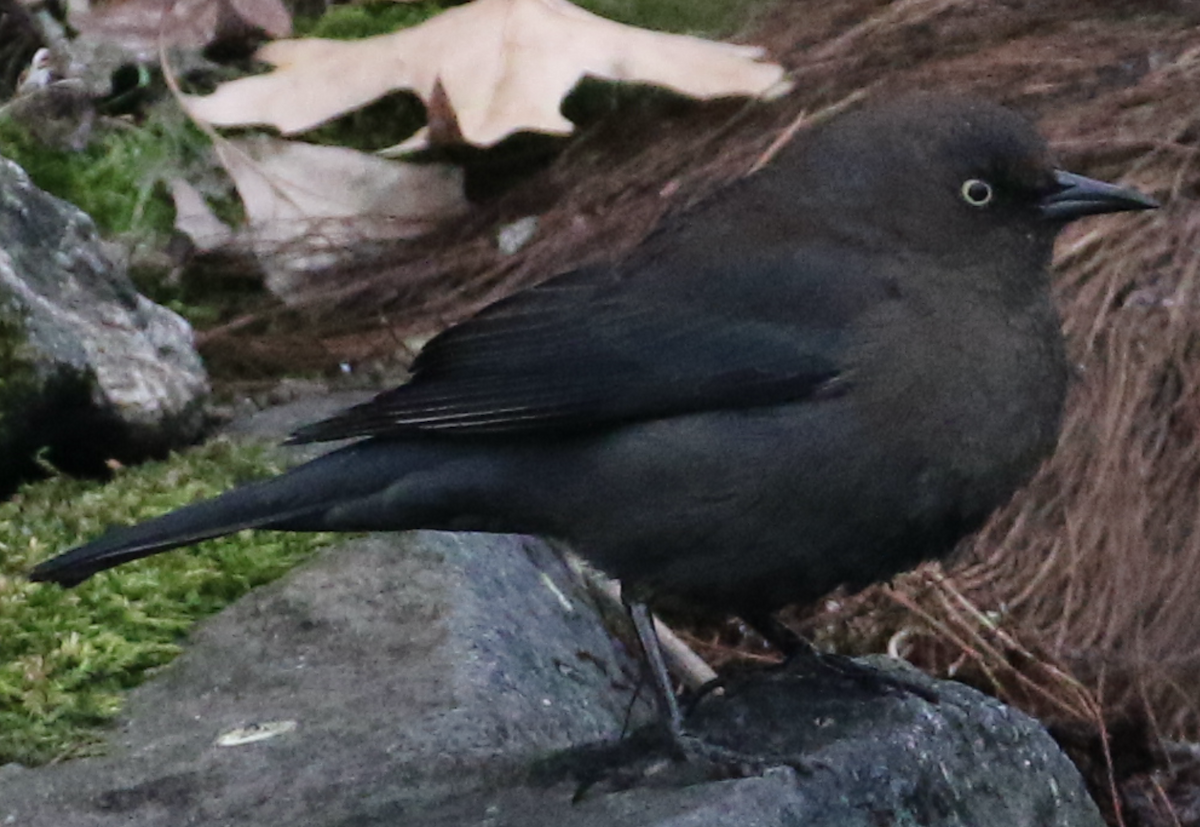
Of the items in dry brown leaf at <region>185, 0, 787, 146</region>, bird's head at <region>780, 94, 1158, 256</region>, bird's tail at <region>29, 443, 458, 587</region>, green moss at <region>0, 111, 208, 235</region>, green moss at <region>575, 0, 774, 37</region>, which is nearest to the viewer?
bird's tail at <region>29, 443, 458, 587</region>

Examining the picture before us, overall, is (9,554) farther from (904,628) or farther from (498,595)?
(904,628)

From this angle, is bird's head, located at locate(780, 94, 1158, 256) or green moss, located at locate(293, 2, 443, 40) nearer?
bird's head, located at locate(780, 94, 1158, 256)

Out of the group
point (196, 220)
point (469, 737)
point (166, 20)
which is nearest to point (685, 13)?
point (166, 20)

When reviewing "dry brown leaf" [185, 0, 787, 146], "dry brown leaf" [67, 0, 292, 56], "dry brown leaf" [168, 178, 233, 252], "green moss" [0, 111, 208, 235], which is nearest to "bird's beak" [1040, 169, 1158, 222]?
"dry brown leaf" [185, 0, 787, 146]

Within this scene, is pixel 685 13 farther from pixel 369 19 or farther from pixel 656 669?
pixel 656 669

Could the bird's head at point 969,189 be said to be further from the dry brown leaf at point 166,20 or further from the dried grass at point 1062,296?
the dry brown leaf at point 166,20

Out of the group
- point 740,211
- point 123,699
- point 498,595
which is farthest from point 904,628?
point 123,699

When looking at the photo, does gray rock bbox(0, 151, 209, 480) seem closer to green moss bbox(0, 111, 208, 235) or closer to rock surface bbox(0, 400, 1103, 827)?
rock surface bbox(0, 400, 1103, 827)

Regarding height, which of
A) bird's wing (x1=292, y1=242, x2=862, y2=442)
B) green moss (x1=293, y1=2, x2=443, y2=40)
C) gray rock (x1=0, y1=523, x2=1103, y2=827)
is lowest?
gray rock (x1=0, y1=523, x2=1103, y2=827)
